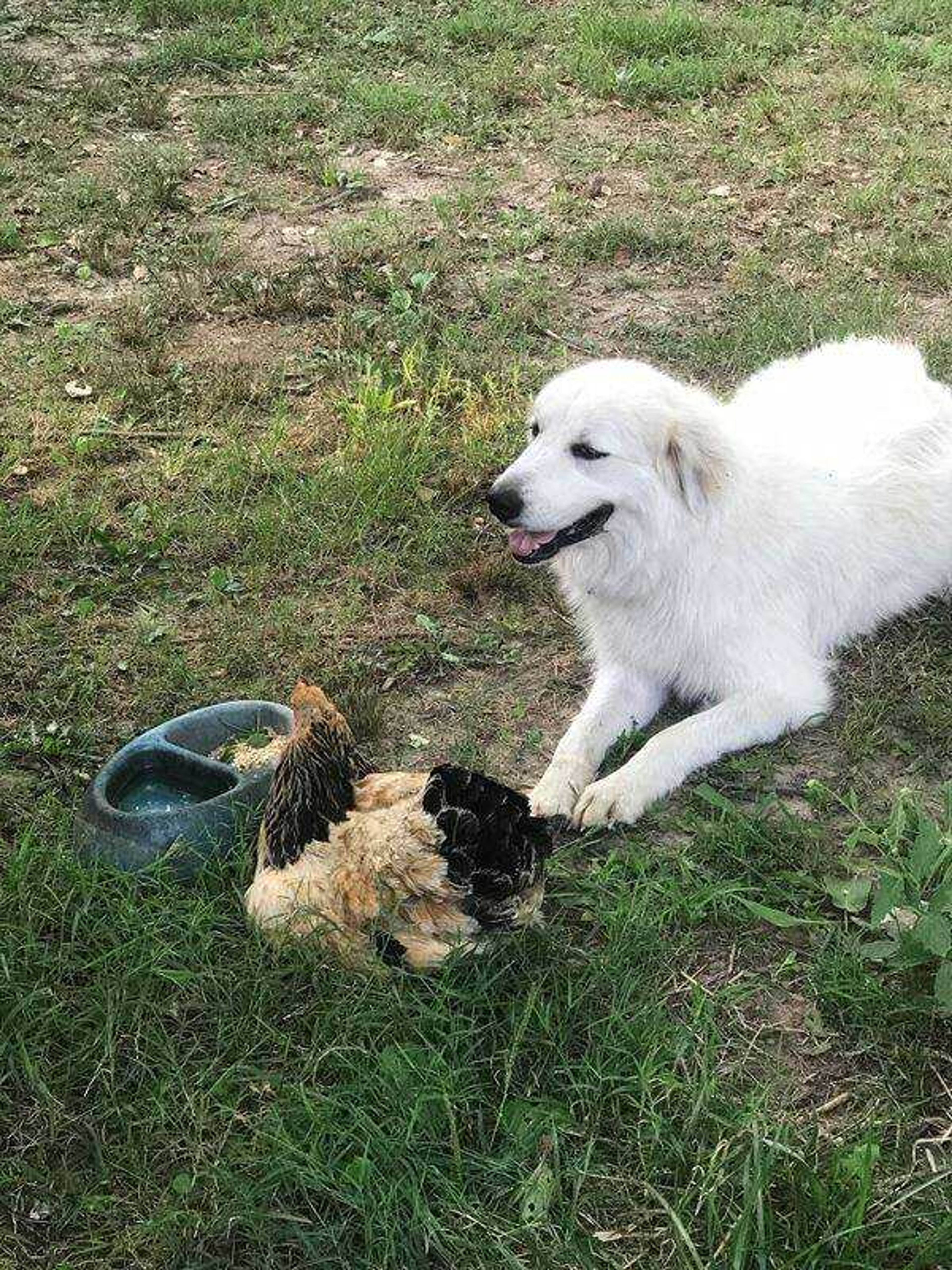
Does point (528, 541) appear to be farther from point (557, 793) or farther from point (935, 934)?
point (935, 934)

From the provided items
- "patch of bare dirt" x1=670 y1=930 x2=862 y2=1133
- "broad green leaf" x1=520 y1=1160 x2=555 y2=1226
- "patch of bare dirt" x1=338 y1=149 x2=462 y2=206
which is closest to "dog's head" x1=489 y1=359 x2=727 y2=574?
"patch of bare dirt" x1=670 y1=930 x2=862 y2=1133

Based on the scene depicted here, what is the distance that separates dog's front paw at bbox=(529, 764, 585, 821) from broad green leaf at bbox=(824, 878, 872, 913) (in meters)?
0.70

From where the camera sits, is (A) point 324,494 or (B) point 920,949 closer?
(B) point 920,949

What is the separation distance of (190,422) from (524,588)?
1.66m

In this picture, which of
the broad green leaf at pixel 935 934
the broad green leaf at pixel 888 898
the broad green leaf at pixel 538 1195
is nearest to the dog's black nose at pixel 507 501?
the broad green leaf at pixel 888 898

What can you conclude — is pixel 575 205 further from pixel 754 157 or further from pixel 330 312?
pixel 330 312

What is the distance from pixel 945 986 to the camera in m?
2.66

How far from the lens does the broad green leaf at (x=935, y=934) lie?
2.67m

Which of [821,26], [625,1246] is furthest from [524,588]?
[821,26]

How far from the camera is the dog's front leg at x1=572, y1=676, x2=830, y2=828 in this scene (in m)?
3.42

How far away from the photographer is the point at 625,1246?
2391 millimetres

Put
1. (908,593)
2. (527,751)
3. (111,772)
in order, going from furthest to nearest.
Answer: (908,593)
(527,751)
(111,772)

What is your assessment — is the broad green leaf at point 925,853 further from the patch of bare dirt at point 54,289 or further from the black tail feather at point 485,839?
the patch of bare dirt at point 54,289

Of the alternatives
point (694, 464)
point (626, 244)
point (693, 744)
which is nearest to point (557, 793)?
point (693, 744)
